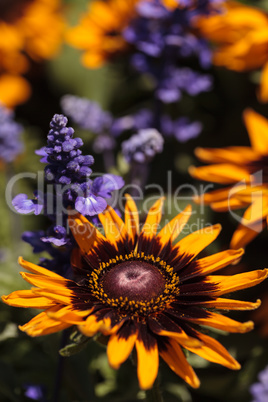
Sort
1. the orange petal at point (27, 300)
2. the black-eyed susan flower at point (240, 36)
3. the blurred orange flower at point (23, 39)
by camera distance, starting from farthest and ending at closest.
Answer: the blurred orange flower at point (23, 39) < the black-eyed susan flower at point (240, 36) < the orange petal at point (27, 300)

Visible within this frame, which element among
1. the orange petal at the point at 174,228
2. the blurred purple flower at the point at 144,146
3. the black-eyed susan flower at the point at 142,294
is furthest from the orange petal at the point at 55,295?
the blurred purple flower at the point at 144,146

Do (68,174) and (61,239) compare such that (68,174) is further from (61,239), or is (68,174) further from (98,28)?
(98,28)

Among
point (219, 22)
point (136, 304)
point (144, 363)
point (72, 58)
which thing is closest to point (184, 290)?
point (136, 304)

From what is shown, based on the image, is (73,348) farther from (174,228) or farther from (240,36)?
(240,36)

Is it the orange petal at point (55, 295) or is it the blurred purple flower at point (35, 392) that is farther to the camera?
the blurred purple flower at point (35, 392)

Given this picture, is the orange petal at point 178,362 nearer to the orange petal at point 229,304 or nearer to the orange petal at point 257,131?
the orange petal at point 229,304

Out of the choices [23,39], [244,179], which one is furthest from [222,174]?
[23,39]
